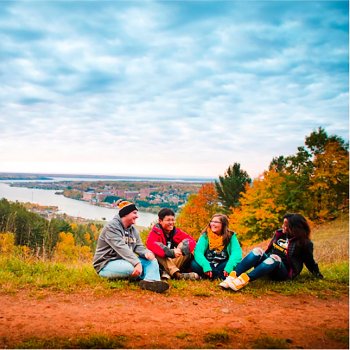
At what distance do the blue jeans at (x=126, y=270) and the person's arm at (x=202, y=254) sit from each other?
0.83 metres

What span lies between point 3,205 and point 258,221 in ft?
119

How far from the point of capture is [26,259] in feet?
22.8

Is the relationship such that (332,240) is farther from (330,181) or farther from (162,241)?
(162,241)

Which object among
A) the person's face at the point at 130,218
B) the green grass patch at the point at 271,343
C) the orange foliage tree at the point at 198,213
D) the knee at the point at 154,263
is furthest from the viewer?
the orange foliage tree at the point at 198,213

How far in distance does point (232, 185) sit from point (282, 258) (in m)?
38.2

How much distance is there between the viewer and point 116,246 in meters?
5.62

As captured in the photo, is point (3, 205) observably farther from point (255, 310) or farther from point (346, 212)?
point (255, 310)

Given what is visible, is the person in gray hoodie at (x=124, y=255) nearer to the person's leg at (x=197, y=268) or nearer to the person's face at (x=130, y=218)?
the person's face at (x=130, y=218)

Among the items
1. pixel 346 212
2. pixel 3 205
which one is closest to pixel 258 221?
pixel 346 212

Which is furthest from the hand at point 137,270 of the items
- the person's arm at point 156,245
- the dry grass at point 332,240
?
the dry grass at point 332,240

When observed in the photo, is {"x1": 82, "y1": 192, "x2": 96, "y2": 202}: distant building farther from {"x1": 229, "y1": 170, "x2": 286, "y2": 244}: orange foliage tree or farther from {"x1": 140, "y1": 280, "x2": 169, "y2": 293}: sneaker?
{"x1": 140, "y1": 280, "x2": 169, "y2": 293}: sneaker

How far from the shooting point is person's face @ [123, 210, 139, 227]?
5852 mm

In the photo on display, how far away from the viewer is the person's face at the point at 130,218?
19.2 ft

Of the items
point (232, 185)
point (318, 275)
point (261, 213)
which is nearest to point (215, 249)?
point (318, 275)
